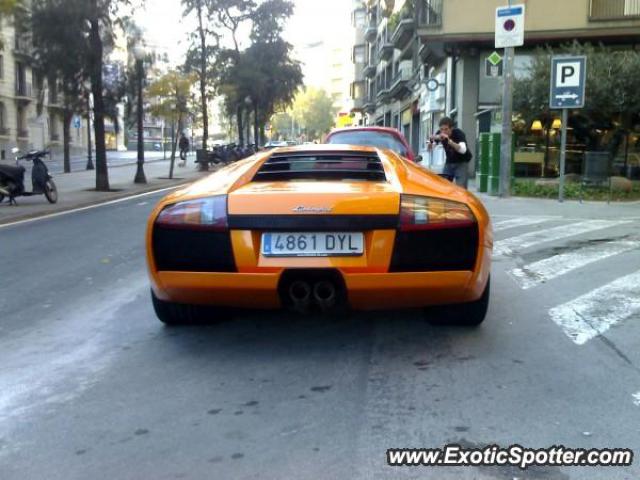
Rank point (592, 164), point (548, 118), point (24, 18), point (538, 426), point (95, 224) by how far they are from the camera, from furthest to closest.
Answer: point (548, 118), point (24, 18), point (592, 164), point (95, 224), point (538, 426)

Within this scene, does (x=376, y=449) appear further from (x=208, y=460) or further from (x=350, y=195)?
(x=350, y=195)

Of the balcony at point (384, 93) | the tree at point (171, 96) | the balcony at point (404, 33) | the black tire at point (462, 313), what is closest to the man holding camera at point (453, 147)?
the black tire at point (462, 313)

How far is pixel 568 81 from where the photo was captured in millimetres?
14258

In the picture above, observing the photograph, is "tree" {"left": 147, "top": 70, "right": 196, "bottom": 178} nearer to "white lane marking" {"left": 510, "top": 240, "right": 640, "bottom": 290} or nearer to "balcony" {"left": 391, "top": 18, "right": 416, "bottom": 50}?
"balcony" {"left": 391, "top": 18, "right": 416, "bottom": 50}

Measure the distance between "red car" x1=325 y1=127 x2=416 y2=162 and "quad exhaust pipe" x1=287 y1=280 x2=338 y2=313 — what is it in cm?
599

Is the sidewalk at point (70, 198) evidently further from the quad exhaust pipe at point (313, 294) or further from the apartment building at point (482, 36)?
the apartment building at point (482, 36)

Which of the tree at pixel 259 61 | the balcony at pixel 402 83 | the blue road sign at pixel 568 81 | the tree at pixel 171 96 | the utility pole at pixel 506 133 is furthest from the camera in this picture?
the balcony at pixel 402 83

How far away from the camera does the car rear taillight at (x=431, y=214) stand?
3.93 metres

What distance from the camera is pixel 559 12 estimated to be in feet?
78.1

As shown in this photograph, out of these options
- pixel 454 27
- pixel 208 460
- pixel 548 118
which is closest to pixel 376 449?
pixel 208 460

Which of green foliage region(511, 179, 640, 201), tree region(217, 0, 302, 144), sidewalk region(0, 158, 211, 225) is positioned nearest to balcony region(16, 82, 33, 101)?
tree region(217, 0, 302, 144)

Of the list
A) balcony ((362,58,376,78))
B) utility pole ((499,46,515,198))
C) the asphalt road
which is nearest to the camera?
the asphalt road

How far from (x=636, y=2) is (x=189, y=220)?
23502 mm

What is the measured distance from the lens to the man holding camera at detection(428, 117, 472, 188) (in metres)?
11.2
